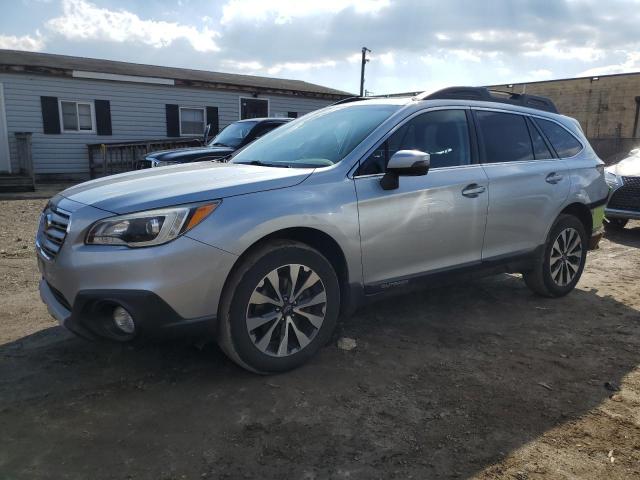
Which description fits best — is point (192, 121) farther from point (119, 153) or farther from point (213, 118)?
point (119, 153)

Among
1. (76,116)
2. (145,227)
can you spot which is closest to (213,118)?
(76,116)

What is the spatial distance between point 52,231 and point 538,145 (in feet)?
13.1

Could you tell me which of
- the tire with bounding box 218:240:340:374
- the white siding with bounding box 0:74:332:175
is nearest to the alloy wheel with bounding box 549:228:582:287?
the tire with bounding box 218:240:340:374

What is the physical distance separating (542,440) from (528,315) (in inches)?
81.3

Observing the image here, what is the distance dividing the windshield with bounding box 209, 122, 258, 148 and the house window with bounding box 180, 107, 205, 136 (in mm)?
8233

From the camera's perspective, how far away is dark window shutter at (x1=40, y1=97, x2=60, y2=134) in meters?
15.1

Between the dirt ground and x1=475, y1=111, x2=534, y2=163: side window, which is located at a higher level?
x1=475, y1=111, x2=534, y2=163: side window

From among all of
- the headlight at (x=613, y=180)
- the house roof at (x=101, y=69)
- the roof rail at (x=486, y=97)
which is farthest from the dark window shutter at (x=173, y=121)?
the roof rail at (x=486, y=97)

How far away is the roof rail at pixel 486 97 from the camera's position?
13.5 ft

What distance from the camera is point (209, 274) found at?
9.28 ft

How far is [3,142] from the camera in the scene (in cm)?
1479

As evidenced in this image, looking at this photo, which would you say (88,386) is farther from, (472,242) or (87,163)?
(87,163)

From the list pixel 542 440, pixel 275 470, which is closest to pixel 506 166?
pixel 542 440

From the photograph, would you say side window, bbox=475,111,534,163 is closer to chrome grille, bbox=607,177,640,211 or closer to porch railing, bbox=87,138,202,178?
chrome grille, bbox=607,177,640,211
